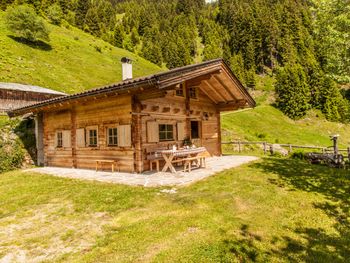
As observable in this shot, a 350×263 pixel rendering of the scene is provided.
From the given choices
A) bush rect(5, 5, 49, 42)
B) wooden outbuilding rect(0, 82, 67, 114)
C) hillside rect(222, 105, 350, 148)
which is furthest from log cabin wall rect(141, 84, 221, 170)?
bush rect(5, 5, 49, 42)

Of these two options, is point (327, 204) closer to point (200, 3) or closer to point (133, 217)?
point (133, 217)

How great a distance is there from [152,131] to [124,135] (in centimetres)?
122

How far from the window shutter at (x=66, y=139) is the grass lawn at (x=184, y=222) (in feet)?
→ 15.5

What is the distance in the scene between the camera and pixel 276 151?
58.9ft

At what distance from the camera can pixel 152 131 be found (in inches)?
413

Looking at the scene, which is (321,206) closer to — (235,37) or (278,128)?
(278,128)

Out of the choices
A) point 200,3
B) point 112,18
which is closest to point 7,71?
point 112,18

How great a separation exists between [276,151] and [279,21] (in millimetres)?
69647

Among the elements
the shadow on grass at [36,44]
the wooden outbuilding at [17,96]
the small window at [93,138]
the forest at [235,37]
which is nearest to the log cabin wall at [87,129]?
the small window at [93,138]

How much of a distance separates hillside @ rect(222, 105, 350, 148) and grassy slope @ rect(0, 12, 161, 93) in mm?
20643

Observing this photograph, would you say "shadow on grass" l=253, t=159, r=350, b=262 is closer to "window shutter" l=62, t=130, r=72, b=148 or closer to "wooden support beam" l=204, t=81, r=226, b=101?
"wooden support beam" l=204, t=81, r=226, b=101

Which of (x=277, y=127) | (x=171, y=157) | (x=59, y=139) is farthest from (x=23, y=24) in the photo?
(x=277, y=127)

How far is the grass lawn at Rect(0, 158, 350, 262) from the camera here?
13.1ft

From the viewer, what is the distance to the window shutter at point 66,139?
1297cm
